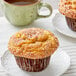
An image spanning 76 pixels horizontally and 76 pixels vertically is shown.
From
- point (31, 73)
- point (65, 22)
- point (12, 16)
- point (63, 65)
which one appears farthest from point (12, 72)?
point (65, 22)

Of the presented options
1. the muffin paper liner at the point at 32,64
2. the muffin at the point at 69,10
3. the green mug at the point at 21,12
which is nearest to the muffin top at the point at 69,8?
the muffin at the point at 69,10

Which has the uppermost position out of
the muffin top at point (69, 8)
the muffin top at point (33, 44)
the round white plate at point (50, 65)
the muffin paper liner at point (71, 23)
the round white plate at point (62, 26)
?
the muffin top at point (69, 8)

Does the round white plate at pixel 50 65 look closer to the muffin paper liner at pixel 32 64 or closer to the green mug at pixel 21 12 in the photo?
the muffin paper liner at pixel 32 64

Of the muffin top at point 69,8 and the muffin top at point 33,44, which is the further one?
the muffin top at point 69,8

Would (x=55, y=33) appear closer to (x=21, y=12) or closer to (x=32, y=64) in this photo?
(x=21, y=12)

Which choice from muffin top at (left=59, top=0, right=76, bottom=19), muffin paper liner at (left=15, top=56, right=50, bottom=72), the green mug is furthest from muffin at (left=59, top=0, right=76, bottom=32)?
muffin paper liner at (left=15, top=56, right=50, bottom=72)

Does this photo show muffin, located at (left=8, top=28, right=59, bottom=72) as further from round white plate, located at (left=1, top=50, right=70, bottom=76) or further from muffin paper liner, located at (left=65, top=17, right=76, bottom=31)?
muffin paper liner, located at (left=65, top=17, right=76, bottom=31)
